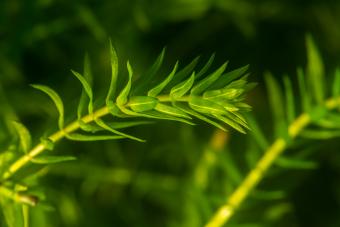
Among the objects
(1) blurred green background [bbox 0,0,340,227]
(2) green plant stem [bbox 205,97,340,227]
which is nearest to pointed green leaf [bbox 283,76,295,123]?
(2) green plant stem [bbox 205,97,340,227]

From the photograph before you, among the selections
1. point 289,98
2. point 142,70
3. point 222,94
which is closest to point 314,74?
point 289,98

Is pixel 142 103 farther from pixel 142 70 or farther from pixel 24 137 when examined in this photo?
pixel 142 70

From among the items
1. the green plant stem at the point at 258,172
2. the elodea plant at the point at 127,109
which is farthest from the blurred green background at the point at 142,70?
the elodea plant at the point at 127,109

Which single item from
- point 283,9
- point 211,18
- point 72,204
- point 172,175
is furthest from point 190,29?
point 72,204

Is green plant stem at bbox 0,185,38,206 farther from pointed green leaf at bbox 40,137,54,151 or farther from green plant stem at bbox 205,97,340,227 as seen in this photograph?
green plant stem at bbox 205,97,340,227

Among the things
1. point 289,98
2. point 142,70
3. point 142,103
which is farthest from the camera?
point 142,70

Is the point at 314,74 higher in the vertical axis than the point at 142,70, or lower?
lower

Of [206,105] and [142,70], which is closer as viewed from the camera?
[206,105]
